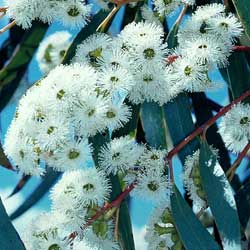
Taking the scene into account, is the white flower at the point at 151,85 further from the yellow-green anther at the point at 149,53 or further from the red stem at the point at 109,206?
the red stem at the point at 109,206

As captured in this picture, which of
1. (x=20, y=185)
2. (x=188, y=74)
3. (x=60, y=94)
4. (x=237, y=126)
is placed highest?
(x=60, y=94)

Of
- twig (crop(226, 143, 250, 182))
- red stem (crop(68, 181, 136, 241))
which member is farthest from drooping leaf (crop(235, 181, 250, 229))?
red stem (crop(68, 181, 136, 241))

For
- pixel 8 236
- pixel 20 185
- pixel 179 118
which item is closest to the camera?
pixel 8 236

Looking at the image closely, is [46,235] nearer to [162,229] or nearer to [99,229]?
[99,229]

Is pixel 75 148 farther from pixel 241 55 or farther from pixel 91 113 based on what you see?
pixel 241 55

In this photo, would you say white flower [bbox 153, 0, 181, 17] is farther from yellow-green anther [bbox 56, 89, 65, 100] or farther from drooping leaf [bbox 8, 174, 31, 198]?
drooping leaf [bbox 8, 174, 31, 198]

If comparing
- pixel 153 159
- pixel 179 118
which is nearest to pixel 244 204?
pixel 179 118

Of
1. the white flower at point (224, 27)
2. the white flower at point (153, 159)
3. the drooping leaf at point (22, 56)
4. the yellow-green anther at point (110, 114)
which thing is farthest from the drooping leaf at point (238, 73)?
the drooping leaf at point (22, 56)
